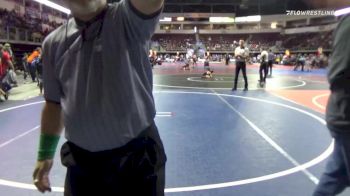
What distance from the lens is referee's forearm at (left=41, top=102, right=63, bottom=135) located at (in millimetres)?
2125

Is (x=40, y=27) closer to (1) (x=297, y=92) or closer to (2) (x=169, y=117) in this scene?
(1) (x=297, y=92)

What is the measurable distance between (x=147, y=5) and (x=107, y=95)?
0.46 m

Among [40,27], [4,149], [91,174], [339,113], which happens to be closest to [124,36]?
[91,174]

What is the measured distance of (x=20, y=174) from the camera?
527cm

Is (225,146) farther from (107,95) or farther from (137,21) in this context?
(137,21)

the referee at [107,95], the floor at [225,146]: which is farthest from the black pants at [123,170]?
the floor at [225,146]

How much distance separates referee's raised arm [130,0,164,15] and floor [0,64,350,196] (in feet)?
10.6

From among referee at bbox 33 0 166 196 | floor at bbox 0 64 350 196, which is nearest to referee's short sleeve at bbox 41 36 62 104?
referee at bbox 33 0 166 196

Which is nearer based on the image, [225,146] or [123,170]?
[123,170]

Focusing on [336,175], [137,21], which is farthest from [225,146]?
[137,21]

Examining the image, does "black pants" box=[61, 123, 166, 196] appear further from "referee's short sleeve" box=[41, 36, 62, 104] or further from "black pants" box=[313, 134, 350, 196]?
"black pants" box=[313, 134, 350, 196]

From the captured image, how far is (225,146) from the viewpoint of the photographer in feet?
21.9

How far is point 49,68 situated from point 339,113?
1.93m

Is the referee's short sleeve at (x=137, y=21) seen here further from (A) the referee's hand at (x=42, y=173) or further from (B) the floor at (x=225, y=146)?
(B) the floor at (x=225, y=146)
